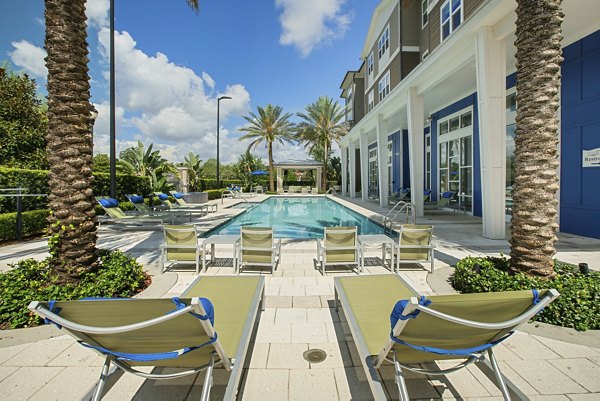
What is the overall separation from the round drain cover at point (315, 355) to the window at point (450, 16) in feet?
54.6

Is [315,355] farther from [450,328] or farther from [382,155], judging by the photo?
[382,155]

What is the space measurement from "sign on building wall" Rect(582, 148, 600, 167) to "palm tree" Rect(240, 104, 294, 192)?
29.0 meters

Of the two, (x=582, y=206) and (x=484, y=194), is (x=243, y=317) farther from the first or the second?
(x=582, y=206)

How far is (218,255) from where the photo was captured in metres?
7.87

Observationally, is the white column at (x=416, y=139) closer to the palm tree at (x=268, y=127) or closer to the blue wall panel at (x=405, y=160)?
the blue wall panel at (x=405, y=160)

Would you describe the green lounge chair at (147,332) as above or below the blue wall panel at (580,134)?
below

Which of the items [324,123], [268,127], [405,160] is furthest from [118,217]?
[324,123]

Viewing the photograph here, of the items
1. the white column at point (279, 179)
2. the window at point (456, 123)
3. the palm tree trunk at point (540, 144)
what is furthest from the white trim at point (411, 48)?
the white column at point (279, 179)

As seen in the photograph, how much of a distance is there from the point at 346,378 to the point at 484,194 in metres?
8.16

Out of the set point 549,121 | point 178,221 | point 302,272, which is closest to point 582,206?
point 549,121

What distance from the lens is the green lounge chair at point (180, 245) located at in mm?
6395

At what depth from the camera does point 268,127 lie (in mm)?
35688

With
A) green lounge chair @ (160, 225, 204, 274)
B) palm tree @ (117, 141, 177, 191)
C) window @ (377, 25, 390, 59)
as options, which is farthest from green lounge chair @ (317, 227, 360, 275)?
window @ (377, 25, 390, 59)

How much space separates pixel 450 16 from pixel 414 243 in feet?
47.4
